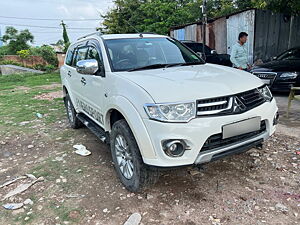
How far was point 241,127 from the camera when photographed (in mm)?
2312

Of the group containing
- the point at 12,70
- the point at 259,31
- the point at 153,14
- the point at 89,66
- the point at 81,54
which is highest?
the point at 153,14

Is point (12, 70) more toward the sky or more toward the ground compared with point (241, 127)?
more toward the ground

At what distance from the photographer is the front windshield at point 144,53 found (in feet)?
10.1

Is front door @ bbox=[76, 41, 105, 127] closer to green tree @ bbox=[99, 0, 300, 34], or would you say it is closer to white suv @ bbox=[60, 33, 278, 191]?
white suv @ bbox=[60, 33, 278, 191]

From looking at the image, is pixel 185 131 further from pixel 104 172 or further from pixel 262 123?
pixel 104 172

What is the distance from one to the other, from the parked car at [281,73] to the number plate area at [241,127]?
4.63m

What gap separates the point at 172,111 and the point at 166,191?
101 cm

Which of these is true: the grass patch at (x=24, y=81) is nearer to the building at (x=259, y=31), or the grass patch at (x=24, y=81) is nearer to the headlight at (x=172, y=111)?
the building at (x=259, y=31)

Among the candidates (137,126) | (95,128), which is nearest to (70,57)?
(95,128)

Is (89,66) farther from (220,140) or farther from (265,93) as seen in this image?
(265,93)

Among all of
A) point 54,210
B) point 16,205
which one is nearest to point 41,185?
point 16,205

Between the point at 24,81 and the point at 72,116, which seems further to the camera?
the point at 24,81

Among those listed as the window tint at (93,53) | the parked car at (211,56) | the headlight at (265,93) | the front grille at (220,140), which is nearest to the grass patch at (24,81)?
the parked car at (211,56)

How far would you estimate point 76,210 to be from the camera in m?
2.46
